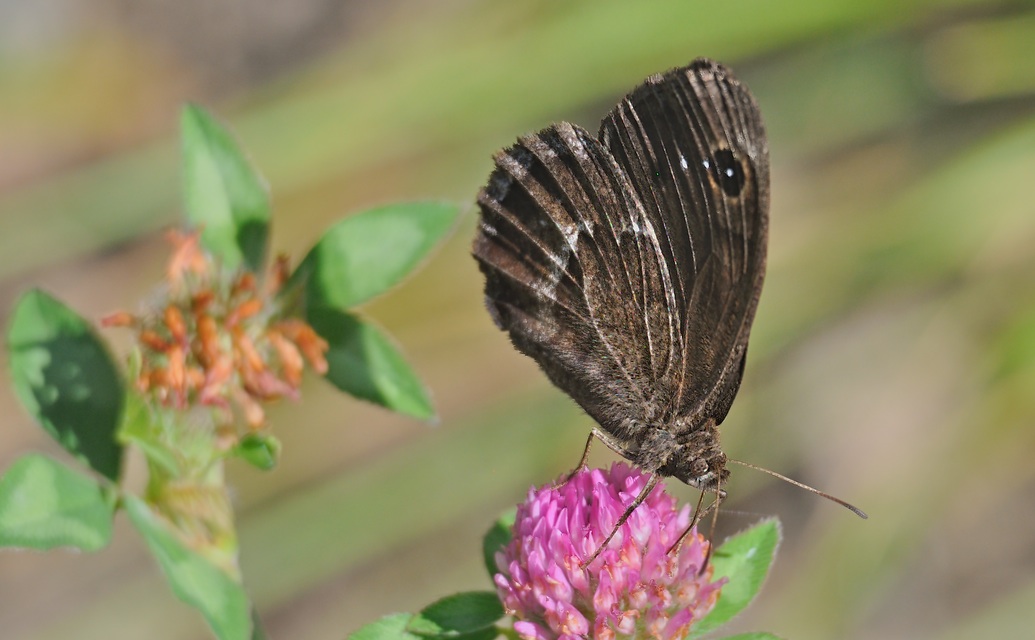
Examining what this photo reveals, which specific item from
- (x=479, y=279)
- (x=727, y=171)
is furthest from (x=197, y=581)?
(x=479, y=279)

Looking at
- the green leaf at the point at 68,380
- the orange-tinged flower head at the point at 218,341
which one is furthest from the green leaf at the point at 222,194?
the green leaf at the point at 68,380

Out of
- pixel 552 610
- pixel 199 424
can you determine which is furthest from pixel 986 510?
pixel 199 424

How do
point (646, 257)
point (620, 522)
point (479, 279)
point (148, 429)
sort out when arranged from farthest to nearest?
1. point (479, 279)
2. point (646, 257)
3. point (148, 429)
4. point (620, 522)

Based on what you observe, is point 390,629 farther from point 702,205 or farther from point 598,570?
point 702,205

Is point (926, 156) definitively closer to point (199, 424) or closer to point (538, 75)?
point (538, 75)

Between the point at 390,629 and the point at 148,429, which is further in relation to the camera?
the point at 148,429

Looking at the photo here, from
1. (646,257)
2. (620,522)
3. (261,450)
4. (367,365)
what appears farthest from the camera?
(646,257)
